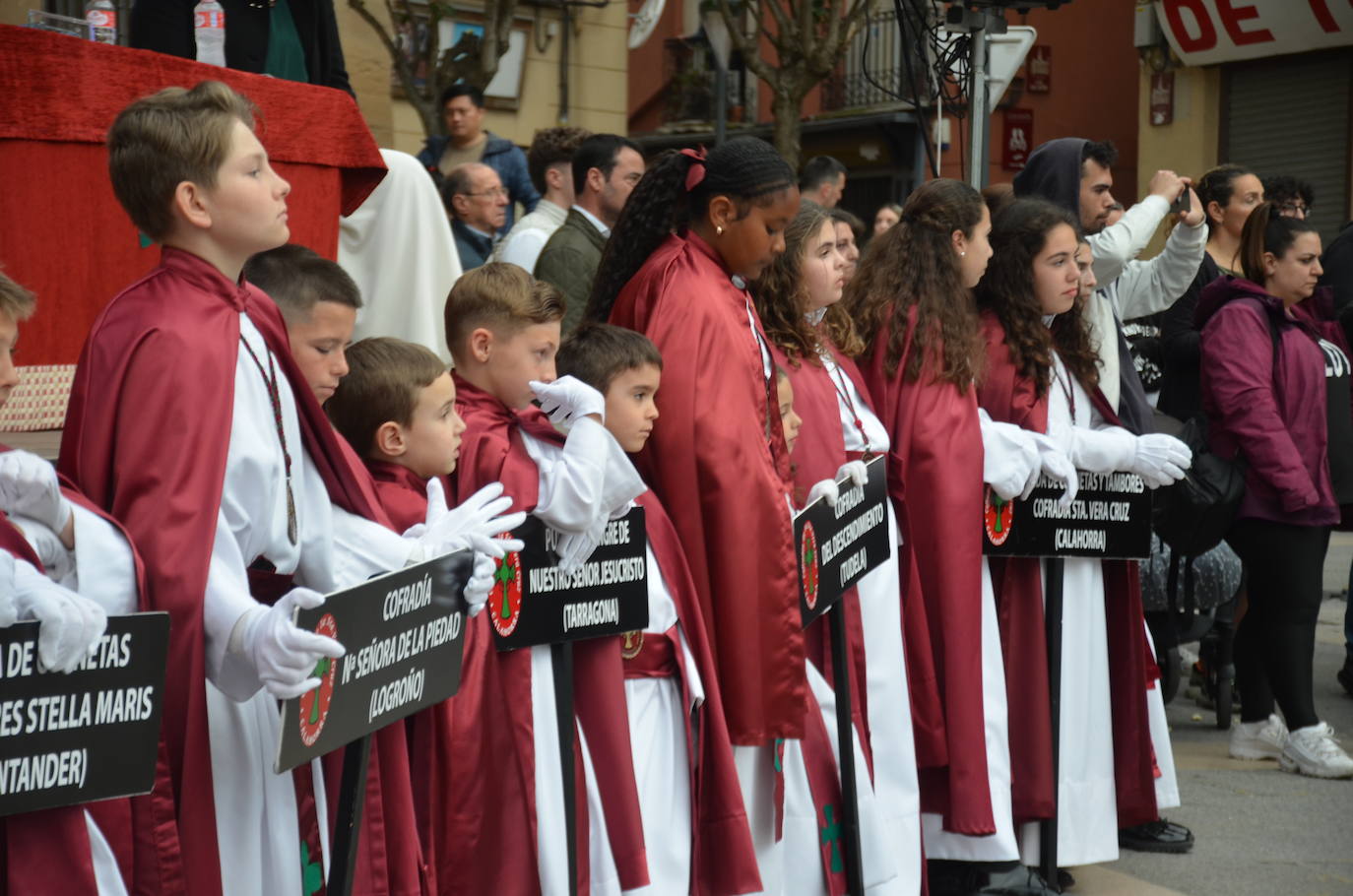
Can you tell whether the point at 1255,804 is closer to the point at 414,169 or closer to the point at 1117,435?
the point at 1117,435

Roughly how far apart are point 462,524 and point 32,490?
2.64 feet

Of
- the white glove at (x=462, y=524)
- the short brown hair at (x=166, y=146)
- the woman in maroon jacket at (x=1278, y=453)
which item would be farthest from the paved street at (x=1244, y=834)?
the short brown hair at (x=166, y=146)

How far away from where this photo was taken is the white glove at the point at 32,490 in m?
2.46

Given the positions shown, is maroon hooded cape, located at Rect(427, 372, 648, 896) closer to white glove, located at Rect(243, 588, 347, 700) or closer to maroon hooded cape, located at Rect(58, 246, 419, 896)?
maroon hooded cape, located at Rect(58, 246, 419, 896)

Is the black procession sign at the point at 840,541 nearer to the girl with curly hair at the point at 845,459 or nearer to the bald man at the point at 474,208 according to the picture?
the girl with curly hair at the point at 845,459

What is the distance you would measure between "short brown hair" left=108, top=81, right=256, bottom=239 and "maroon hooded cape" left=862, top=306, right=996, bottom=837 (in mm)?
2488

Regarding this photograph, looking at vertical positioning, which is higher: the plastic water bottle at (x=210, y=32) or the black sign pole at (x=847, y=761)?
the plastic water bottle at (x=210, y=32)

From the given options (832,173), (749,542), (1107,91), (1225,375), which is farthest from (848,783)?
(1107,91)

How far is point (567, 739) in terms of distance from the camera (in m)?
3.57

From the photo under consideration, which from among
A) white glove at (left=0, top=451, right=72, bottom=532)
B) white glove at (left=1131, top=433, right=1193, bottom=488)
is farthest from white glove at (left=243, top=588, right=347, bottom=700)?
white glove at (left=1131, top=433, right=1193, bottom=488)

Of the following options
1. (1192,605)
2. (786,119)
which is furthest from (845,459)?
(786,119)

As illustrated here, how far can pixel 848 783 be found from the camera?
4320 mm

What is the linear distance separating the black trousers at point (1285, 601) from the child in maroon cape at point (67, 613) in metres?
4.74

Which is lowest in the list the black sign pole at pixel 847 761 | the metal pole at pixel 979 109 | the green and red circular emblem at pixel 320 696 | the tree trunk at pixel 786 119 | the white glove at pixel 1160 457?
the black sign pole at pixel 847 761
